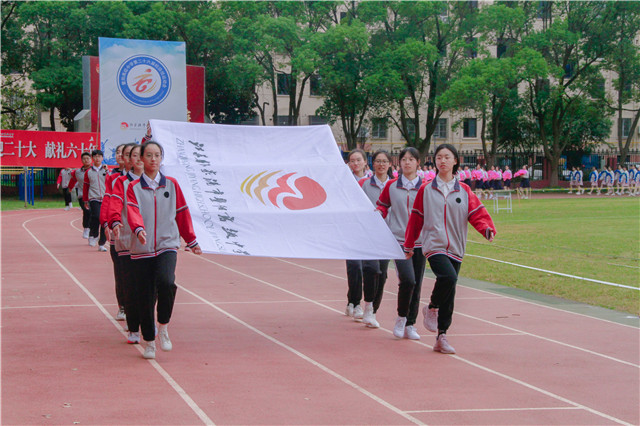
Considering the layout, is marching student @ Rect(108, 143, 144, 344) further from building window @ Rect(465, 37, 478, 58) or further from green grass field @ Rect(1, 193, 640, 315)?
building window @ Rect(465, 37, 478, 58)

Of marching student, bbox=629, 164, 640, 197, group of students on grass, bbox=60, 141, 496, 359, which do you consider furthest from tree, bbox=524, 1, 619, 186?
group of students on grass, bbox=60, 141, 496, 359

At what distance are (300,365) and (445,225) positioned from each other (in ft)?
5.97

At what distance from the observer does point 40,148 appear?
111 feet

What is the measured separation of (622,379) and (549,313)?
3.31 meters

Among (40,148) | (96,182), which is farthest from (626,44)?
(96,182)

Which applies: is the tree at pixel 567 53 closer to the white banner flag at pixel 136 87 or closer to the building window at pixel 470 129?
the building window at pixel 470 129

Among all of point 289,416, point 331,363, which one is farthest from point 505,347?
point 289,416

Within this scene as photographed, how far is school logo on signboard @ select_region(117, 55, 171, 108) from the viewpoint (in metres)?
29.7

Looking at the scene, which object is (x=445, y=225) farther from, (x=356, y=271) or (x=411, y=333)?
(x=356, y=271)

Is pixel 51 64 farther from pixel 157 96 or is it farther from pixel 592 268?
pixel 592 268

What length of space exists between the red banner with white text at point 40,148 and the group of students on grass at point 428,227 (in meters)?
27.9

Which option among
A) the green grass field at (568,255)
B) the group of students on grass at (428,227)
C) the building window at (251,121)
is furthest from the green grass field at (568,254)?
the building window at (251,121)

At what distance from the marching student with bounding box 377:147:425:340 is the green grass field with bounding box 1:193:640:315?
3493 mm

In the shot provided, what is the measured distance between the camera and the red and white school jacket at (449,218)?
24.0ft
